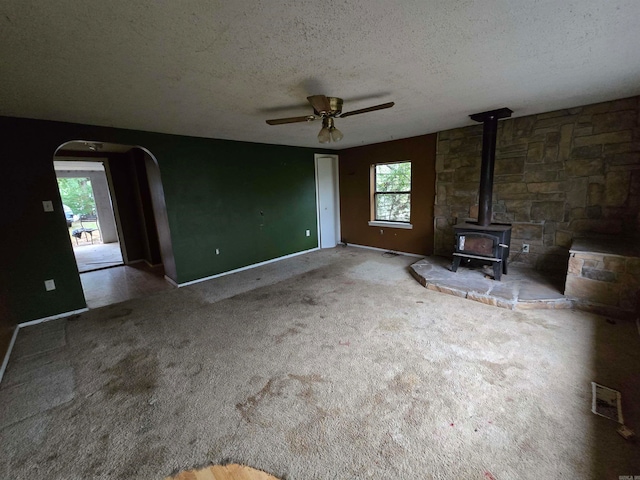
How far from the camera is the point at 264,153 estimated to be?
4.84m

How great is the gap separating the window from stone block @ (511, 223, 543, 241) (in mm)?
1717

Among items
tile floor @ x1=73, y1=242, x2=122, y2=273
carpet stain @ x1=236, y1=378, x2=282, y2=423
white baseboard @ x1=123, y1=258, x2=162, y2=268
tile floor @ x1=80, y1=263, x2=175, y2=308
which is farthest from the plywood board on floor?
tile floor @ x1=73, y1=242, x2=122, y2=273

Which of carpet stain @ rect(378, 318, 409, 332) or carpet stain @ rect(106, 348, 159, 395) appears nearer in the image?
carpet stain @ rect(106, 348, 159, 395)

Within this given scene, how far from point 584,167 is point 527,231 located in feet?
3.18

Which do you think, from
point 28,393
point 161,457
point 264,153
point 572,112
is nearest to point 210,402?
point 161,457

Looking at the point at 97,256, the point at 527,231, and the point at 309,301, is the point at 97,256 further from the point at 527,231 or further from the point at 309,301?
the point at 527,231

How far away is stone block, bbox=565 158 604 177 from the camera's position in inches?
125

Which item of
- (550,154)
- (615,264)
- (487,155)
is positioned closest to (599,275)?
(615,264)

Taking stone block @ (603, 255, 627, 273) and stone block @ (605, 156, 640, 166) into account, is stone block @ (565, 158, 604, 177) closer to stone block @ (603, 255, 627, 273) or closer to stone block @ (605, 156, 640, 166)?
stone block @ (605, 156, 640, 166)

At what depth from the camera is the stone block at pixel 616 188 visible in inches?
120

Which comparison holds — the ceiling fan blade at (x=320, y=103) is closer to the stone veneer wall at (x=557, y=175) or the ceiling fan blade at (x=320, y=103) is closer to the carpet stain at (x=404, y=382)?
the carpet stain at (x=404, y=382)

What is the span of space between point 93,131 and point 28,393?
276cm

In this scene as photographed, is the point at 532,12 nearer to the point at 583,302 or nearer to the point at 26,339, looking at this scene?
the point at 583,302

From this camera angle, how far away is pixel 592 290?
8.96 ft
